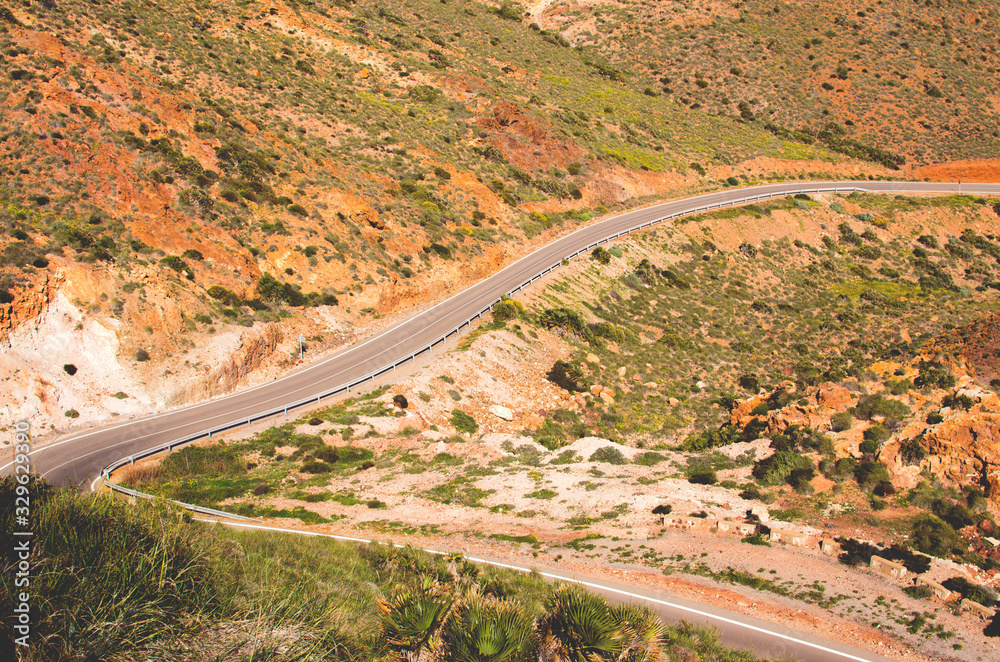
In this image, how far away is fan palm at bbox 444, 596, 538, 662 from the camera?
8.55 meters

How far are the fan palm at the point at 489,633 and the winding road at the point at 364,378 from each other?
1074 centimetres

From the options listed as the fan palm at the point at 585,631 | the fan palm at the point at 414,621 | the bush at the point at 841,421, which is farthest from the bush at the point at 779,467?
the fan palm at the point at 414,621

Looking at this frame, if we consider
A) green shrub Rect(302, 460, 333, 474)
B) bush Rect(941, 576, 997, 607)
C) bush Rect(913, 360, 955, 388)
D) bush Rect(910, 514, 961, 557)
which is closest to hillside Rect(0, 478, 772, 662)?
bush Rect(941, 576, 997, 607)

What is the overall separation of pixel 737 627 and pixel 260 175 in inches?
1789

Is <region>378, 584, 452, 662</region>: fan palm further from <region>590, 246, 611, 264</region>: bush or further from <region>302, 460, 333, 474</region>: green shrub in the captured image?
<region>590, 246, 611, 264</region>: bush

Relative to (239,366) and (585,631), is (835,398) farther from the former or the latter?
(239,366)

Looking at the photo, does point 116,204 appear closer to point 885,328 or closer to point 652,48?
point 885,328

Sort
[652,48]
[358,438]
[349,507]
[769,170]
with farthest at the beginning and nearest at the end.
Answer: [652,48] → [769,170] → [358,438] → [349,507]

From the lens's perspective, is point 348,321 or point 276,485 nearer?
point 276,485

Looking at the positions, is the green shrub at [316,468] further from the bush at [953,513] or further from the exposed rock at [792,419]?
the bush at [953,513]

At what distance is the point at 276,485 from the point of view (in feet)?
88.3

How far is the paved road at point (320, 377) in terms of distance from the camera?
2781cm

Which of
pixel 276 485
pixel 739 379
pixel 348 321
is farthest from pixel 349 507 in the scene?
pixel 739 379

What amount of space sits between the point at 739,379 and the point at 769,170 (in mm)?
47434
